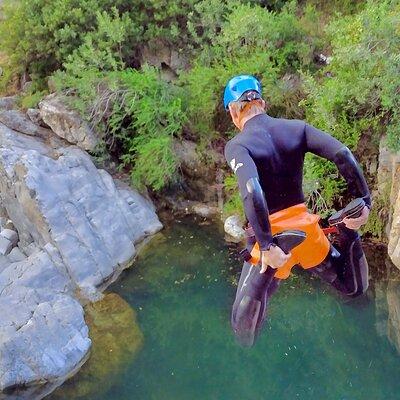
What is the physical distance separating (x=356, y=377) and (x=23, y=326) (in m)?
4.31

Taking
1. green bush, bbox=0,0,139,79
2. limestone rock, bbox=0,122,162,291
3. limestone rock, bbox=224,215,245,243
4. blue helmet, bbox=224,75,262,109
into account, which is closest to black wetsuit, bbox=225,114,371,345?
blue helmet, bbox=224,75,262,109

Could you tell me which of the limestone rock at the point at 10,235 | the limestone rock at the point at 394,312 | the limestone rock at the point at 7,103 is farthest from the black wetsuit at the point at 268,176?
the limestone rock at the point at 7,103

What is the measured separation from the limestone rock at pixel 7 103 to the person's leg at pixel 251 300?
9.86m

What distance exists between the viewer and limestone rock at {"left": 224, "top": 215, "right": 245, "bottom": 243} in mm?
10758

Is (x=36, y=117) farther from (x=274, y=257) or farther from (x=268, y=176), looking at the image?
(x=274, y=257)

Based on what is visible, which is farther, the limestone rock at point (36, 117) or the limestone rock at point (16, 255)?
the limestone rock at point (36, 117)

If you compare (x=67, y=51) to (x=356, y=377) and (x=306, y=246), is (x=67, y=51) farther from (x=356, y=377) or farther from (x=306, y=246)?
(x=306, y=246)

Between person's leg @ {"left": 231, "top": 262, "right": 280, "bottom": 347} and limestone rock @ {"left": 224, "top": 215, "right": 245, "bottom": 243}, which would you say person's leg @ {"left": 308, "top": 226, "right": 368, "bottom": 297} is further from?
limestone rock @ {"left": 224, "top": 215, "right": 245, "bottom": 243}

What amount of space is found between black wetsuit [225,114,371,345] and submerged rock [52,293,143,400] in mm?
Result: 4371

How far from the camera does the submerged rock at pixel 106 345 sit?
7758 millimetres

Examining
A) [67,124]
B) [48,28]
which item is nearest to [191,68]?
[67,124]

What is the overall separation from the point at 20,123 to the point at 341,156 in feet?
31.7

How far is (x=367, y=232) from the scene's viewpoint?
393 inches

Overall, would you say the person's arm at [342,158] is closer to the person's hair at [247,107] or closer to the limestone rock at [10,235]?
the person's hair at [247,107]
